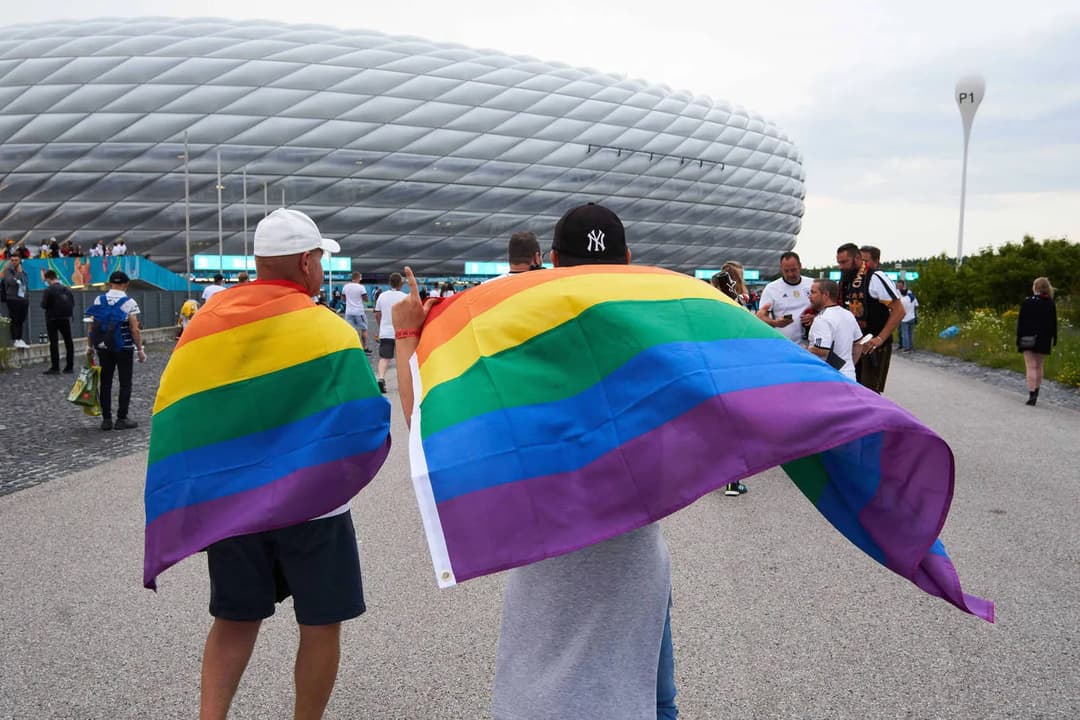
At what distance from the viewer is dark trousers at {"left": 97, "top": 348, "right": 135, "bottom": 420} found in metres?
11.1

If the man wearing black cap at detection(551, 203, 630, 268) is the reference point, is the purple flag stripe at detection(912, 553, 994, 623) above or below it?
below

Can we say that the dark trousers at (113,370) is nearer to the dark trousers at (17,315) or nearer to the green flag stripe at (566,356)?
the dark trousers at (17,315)

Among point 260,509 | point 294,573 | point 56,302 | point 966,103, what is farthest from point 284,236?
point 966,103

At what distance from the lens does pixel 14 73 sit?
58375 millimetres

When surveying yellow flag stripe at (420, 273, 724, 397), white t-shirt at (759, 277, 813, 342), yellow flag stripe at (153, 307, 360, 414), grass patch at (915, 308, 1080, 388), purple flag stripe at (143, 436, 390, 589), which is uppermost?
yellow flag stripe at (420, 273, 724, 397)

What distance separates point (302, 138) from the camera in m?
58.8

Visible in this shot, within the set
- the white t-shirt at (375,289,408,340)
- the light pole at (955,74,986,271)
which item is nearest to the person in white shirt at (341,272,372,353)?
the white t-shirt at (375,289,408,340)

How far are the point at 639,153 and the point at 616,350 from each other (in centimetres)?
6966

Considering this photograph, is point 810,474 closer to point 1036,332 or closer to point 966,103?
point 1036,332

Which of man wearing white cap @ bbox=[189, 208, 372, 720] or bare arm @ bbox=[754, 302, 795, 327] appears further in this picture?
bare arm @ bbox=[754, 302, 795, 327]

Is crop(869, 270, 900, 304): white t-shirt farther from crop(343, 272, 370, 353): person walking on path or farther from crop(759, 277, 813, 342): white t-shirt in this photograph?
crop(343, 272, 370, 353): person walking on path

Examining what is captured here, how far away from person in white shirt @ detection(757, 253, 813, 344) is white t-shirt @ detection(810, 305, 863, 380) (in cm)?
106

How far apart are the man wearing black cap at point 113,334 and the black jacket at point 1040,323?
12.0 metres

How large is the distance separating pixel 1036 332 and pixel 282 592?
13.4 m
